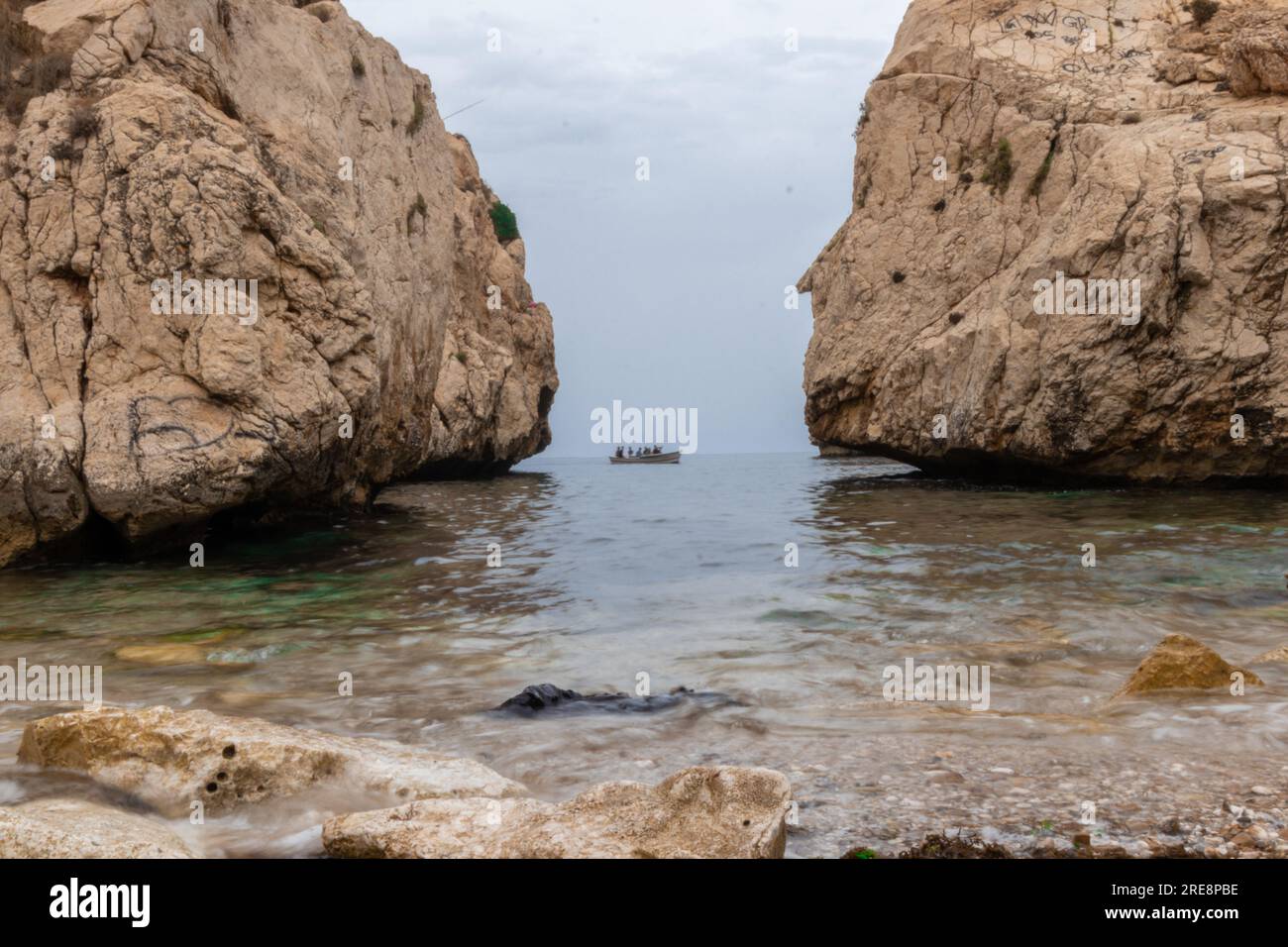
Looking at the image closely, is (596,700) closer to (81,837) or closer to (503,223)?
(81,837)

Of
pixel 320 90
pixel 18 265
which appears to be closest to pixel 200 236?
pixel 18 265

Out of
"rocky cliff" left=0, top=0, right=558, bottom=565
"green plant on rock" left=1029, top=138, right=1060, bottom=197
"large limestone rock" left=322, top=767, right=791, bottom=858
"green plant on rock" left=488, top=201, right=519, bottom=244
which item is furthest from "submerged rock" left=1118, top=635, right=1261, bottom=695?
"green plant on rock" left=488, top=201, right=519, bottom=244

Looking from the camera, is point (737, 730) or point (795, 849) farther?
point (737, 730)

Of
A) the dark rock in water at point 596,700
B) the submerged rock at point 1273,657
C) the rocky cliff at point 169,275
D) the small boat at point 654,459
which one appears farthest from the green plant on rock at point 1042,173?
the small boat at point 654,459

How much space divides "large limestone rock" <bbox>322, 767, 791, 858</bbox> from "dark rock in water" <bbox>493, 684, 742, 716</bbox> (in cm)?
226

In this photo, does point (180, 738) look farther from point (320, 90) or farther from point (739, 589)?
point (320, 90)

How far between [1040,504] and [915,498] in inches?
140

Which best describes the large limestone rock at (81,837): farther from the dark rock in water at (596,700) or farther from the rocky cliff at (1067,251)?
the rocky cliff at (1067,251)

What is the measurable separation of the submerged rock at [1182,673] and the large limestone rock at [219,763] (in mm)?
4185

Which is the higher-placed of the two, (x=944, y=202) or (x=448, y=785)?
(x=944, y=202)

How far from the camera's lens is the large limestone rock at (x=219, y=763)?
4.58 m

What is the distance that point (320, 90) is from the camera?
1705cm

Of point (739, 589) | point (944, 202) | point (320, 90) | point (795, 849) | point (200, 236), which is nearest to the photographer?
point (795, 849)

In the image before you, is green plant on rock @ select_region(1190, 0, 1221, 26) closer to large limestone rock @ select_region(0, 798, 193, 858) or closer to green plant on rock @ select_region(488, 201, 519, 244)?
large limestone rock @ select_region(0, 798, 193, 858)
